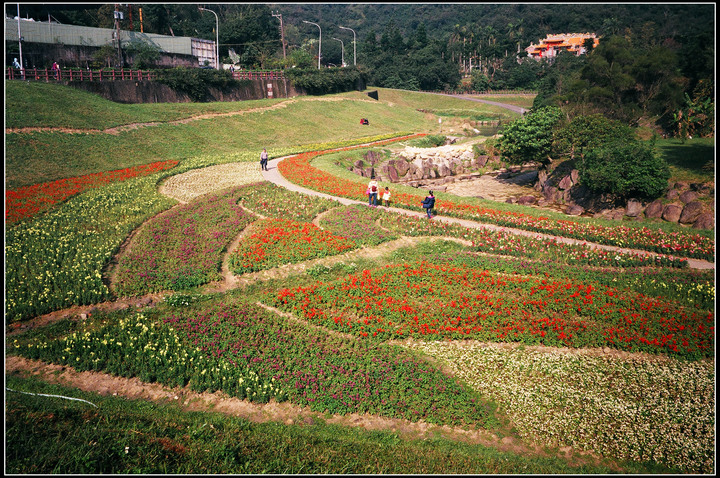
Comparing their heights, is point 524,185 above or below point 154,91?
below

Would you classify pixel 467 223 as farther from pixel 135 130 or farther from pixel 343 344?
pixel 135 130

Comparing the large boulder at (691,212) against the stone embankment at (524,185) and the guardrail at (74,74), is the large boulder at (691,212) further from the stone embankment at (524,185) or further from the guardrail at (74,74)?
the guardrail at (74,74)

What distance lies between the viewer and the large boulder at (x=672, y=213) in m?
26.0

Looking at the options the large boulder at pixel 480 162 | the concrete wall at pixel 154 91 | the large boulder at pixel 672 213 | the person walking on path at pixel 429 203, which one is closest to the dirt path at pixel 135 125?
the concrete wall at pixel 154 91

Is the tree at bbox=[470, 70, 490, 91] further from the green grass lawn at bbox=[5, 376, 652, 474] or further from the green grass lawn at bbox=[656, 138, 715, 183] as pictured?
the green grass lawn at bbox=[5, 376, 652, 474]

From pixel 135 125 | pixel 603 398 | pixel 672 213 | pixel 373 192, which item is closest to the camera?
pixel 603 398

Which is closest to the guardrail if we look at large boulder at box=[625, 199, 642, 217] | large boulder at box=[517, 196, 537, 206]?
large boulder at box=[517, 196, 537, 206]

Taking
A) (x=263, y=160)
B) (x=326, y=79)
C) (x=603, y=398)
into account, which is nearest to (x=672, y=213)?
(x=603, y=398)

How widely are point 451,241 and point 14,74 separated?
43380mm

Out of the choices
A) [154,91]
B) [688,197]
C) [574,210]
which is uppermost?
[154,91]

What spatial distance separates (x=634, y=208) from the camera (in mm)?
27719

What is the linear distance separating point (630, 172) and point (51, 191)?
32613 millimetres

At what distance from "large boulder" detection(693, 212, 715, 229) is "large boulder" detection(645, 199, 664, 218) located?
256 centimetres

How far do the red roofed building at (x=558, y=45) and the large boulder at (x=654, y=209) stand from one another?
4365 inches
